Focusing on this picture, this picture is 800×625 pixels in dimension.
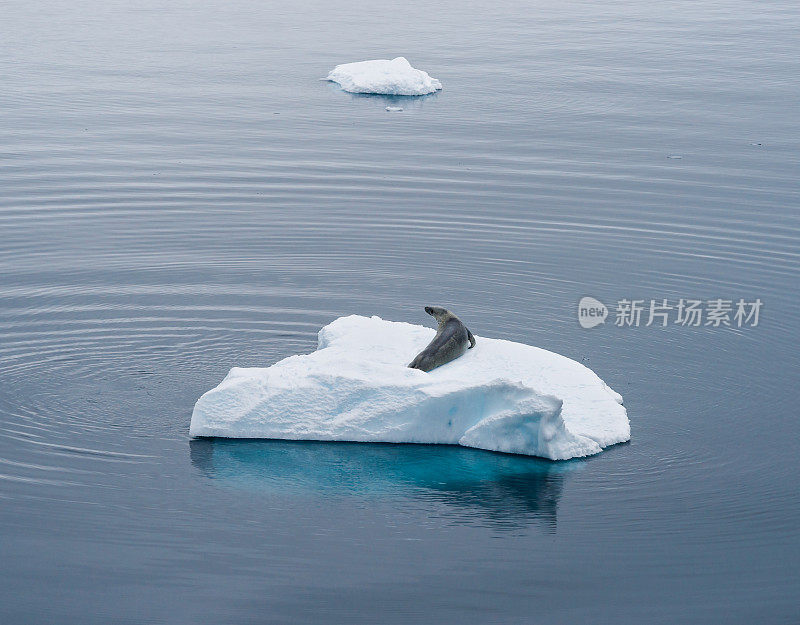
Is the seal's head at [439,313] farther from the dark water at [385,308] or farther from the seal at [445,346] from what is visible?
the dark water at [385,308]

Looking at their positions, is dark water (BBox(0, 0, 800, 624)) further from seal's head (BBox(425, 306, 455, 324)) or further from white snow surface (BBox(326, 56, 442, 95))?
seal's head (BBox(425, 306, 455, 324))

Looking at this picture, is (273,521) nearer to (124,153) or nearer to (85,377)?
(85,377)

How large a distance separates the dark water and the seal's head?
3.00ft

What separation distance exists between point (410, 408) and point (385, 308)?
3.99 meters

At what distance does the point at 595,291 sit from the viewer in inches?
639

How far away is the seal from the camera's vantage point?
1245 cm

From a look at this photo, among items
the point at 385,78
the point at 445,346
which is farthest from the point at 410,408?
the point at 385,78

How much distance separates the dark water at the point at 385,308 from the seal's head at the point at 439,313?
92cm

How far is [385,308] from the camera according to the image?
15.4 m

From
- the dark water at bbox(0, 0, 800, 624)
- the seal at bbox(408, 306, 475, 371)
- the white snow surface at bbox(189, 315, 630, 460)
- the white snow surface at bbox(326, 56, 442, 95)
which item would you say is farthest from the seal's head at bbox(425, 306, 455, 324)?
the white snow surface at bbox(326, 56, 442, 95)

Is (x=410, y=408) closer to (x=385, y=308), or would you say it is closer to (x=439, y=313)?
(x=439, y=313)

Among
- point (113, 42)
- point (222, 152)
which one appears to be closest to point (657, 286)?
point (222, 152)

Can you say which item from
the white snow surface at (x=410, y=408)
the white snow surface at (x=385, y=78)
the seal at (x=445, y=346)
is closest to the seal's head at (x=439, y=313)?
the seal at (x=445, y=346)

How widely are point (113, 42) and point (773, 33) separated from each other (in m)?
21.3
